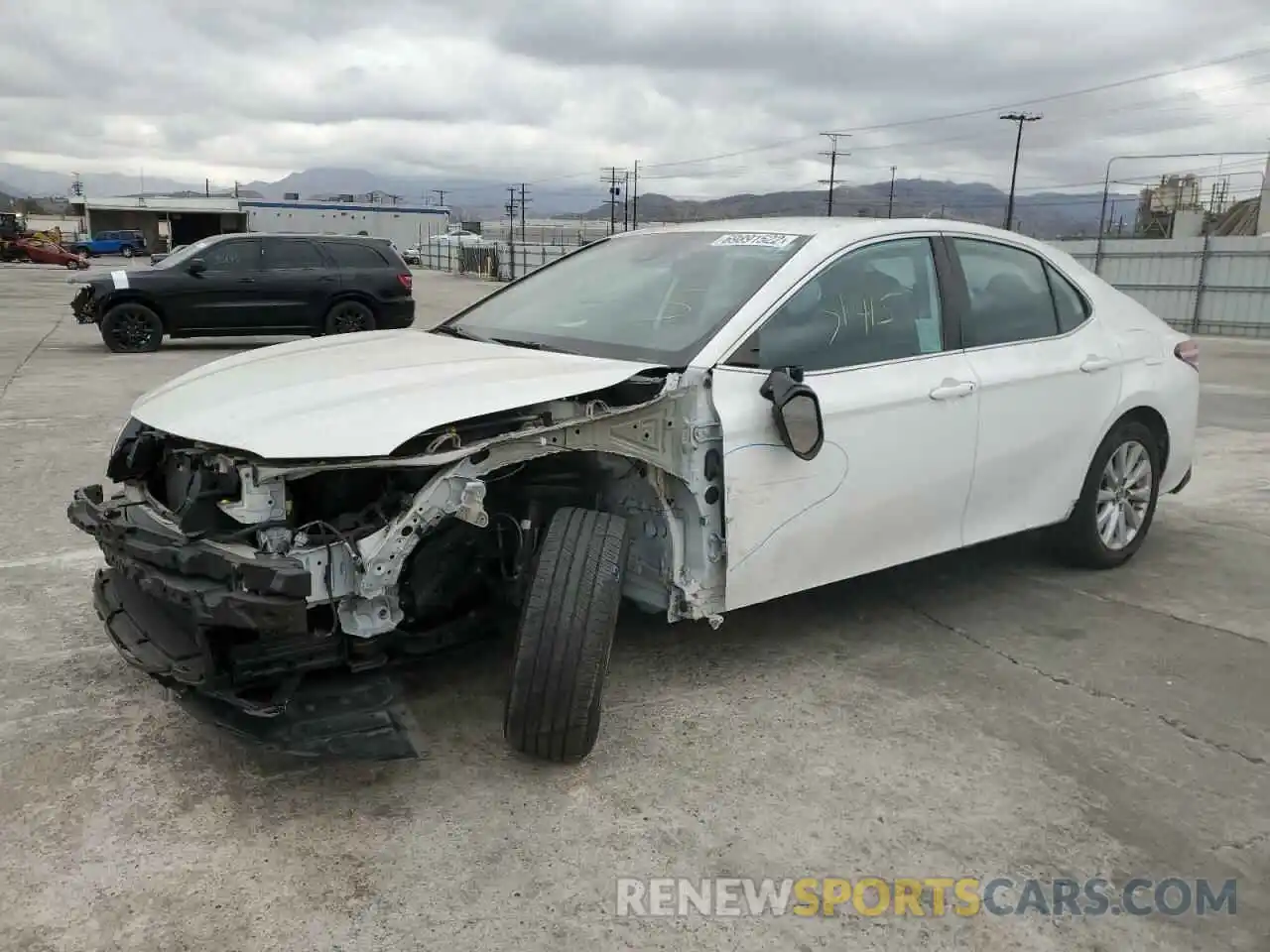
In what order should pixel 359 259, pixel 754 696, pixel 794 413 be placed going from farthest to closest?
pixel 359 259 → pixel 754 696 → pixel 794 413

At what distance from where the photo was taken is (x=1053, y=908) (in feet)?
8.38

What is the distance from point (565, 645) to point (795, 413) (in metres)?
1.09

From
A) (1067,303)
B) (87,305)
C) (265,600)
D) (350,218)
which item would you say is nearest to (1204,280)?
(1067,303)

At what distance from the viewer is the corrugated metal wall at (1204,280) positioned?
20.6 meters

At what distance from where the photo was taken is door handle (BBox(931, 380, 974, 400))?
3.93 meters

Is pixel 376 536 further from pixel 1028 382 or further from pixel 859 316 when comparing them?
pixel 1028 382

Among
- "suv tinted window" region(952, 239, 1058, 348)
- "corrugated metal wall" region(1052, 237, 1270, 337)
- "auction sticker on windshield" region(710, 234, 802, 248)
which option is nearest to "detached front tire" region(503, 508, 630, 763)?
"auction sticker on windshield" region(710, 234, 802, 248)

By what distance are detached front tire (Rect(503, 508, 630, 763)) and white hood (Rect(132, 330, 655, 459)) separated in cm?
48

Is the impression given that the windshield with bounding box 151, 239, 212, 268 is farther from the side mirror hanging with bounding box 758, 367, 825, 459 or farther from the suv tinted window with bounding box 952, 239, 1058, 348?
the side mirror hanging with bounding box 758, 367, 825, 459

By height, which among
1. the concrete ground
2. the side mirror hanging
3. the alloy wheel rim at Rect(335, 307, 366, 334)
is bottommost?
the concrete ground

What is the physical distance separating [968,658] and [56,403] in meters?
8.50

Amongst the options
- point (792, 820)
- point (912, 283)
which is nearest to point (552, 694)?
point (792, 820)

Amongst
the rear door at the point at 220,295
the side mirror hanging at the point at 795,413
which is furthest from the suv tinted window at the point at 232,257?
the side mirror hanging at the point at 795,413

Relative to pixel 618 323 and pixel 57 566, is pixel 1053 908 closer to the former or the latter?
pixel 618 323
